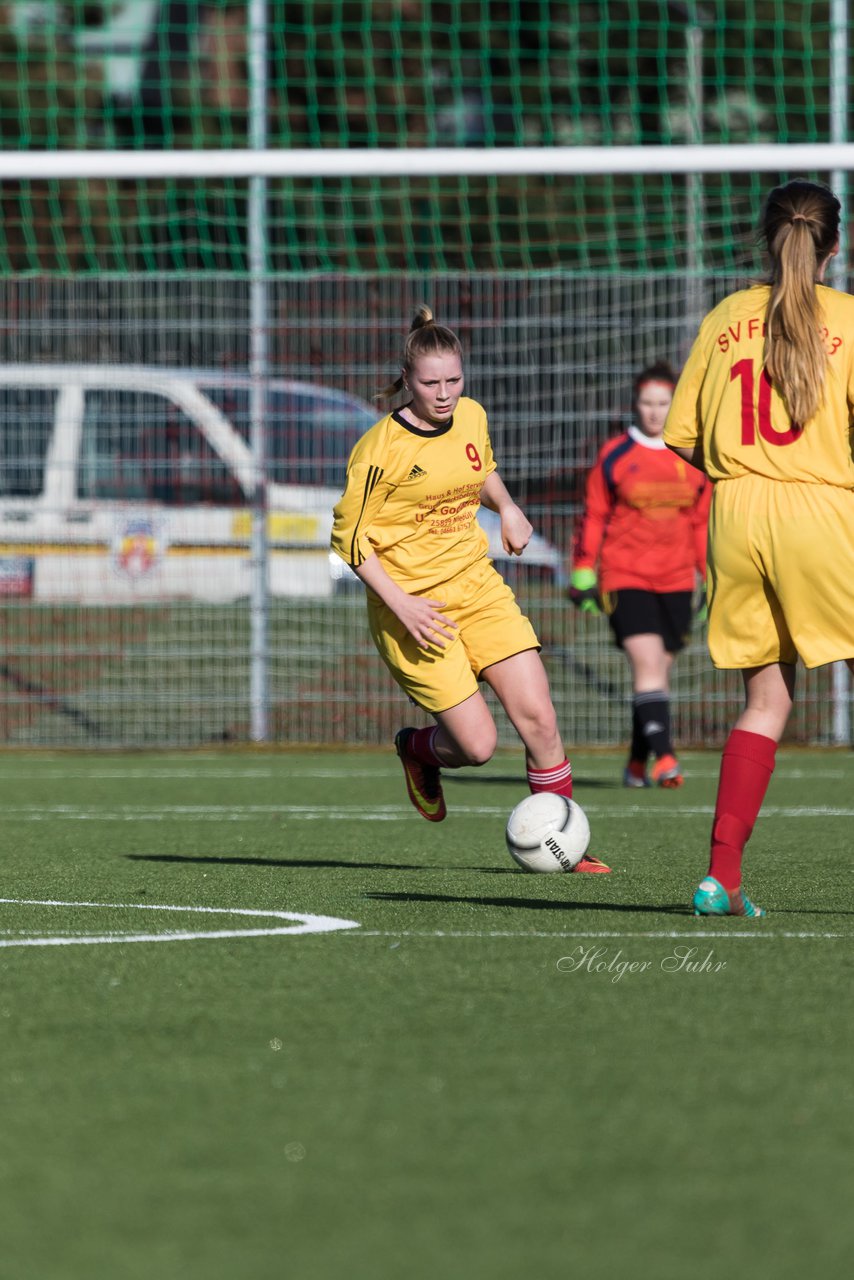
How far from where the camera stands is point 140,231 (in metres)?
22.1

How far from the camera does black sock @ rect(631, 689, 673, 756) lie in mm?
9867

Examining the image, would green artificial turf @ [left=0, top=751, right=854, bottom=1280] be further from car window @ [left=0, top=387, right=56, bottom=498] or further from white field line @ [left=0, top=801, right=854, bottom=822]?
car window @ [left=0, top=387, right=56, bottom=498]

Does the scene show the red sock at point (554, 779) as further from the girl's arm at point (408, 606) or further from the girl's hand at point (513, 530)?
the girl's hand at point (513, 530)

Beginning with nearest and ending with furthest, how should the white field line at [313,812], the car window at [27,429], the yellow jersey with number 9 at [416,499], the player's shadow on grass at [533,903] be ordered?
the player's shadow on grass at [533,903] < the yellow jersey with number 9 at [416,499] < the white field line at [313,812] < the car window at [27,429]

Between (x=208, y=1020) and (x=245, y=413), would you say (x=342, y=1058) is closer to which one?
(x=208, y=1020)

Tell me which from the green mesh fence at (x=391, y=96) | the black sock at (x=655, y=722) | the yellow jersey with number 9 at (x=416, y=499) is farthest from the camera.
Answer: the green mesh fence at (x=391, y=96)

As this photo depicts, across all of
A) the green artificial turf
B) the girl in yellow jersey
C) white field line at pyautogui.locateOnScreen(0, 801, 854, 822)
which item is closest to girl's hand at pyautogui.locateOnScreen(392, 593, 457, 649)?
the green artificial turf

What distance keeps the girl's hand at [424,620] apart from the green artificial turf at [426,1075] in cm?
70

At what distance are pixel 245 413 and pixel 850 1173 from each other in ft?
32.4

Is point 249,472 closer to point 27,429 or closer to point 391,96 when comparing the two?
point 27,429

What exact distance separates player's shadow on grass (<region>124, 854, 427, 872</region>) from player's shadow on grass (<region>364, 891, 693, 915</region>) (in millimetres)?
773

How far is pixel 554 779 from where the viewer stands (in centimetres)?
662

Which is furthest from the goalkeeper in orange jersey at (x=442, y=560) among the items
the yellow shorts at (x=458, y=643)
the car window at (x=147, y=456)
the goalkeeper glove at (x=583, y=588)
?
the car window at (x=147, y=456)

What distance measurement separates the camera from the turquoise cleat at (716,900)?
5223 millimetres
